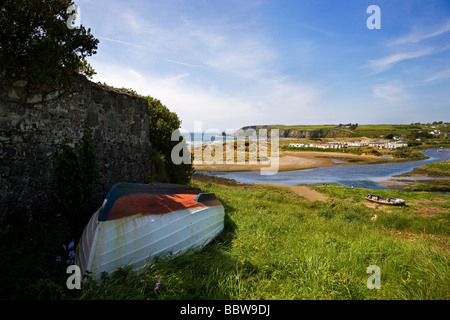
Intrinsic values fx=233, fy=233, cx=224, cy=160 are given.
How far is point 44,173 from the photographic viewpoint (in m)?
4.36

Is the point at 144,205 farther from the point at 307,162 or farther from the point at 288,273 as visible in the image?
the point at 307,162

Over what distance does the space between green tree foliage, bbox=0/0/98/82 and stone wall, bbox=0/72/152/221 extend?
0.37 meters

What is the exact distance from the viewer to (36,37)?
3842 mm

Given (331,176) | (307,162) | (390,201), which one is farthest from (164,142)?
(307,162)

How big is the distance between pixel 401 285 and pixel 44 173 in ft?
19.6

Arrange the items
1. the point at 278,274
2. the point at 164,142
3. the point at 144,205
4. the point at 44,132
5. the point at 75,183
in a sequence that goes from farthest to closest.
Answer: the point at 164,142, the point at 75,183, the point at 44,132, the point at 144,205, the point at 278,274

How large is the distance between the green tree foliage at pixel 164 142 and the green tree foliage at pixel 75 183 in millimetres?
3290

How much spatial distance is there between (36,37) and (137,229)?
11.7 ft

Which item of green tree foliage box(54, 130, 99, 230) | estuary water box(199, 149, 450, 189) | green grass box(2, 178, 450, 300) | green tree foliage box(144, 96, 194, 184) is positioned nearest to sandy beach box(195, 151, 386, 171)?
estuary water box(199, 149, 450, 189)

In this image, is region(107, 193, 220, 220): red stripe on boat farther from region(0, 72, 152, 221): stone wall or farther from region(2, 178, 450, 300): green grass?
region(0, 72, 152, 221): stone wall

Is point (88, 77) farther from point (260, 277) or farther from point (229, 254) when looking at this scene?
point (260, 277)

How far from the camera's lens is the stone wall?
383cm

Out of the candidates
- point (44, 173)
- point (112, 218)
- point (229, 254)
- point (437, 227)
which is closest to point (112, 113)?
point (44, 173)

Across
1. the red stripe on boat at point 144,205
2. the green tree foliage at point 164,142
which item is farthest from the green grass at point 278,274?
the green tree foliage at point 164,142
